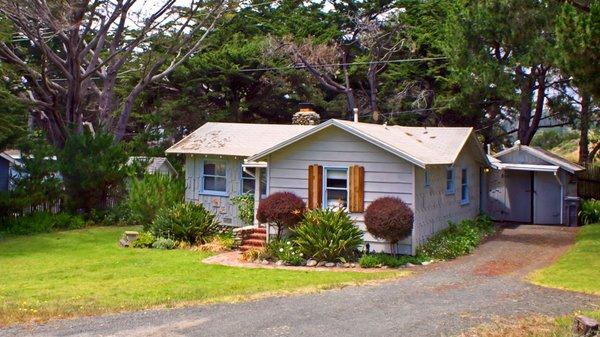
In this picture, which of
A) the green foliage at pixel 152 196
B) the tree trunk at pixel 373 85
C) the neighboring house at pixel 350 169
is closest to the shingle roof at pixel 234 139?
the neighboring house at pixel 350 169

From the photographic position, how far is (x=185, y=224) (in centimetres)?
2070

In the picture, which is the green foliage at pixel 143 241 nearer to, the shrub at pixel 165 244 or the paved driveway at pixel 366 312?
the shrub at pixel 165 244

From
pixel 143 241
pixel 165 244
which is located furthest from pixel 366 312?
pixel 143 241

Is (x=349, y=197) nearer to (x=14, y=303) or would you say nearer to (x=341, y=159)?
(x=341, y=159)

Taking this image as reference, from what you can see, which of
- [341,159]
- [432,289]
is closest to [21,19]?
[341,159]

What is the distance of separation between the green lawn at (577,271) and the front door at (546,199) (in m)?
6.05

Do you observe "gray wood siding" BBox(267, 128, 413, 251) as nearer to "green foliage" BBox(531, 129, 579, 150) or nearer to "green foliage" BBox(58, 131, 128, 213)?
"green foliage" BBox(58, 131, 128, 213)

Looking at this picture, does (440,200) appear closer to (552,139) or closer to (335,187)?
(335,187)

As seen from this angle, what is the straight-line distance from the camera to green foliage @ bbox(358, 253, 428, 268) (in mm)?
16659

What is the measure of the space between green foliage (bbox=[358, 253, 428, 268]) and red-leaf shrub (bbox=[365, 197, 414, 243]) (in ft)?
1.53

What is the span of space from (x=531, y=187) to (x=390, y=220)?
10.9 meters

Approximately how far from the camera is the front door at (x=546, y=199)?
82.2 feet

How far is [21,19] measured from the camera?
26.1 meters

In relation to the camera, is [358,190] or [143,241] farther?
[143,241]
